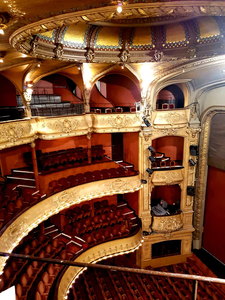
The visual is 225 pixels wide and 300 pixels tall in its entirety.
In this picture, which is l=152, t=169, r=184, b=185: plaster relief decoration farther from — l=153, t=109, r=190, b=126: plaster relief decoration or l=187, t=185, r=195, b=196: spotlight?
l=153, t=109, r=190, b=126: plaster relief decoration

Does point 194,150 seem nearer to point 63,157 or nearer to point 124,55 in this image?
point 124,55

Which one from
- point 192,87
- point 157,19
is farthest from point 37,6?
point 192,87

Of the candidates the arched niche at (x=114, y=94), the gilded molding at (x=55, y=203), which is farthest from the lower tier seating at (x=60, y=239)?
the arched niche at (x=114, y=94)

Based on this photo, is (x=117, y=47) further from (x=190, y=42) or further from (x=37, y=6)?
(x=37, y=6)

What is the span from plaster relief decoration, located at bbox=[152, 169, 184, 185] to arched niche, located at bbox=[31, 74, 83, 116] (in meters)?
3.66

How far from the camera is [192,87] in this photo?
27.4 feet

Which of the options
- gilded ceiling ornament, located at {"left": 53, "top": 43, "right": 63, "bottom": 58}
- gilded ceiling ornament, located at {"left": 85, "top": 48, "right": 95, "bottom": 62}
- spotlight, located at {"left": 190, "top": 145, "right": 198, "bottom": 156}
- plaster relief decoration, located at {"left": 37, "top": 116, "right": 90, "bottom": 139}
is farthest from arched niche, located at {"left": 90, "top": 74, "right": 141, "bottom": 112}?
gilded ceiling ornament, located at {"left": 53, "top": 43, "right": 63, "bottom": 58}

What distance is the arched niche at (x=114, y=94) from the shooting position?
9289mm

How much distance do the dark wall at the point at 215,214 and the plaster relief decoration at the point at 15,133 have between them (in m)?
6.65

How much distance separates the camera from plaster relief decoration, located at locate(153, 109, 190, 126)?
26.8ft

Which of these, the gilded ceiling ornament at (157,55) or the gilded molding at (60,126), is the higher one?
the gilded ceiling ornament at (157,55)

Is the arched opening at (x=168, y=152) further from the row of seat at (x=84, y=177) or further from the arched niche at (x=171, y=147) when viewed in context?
the row of seat at (x=84, y=177)

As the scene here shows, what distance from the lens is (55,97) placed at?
9.19 meters

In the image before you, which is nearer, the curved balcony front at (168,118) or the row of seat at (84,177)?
the row of seat at (84,177)
